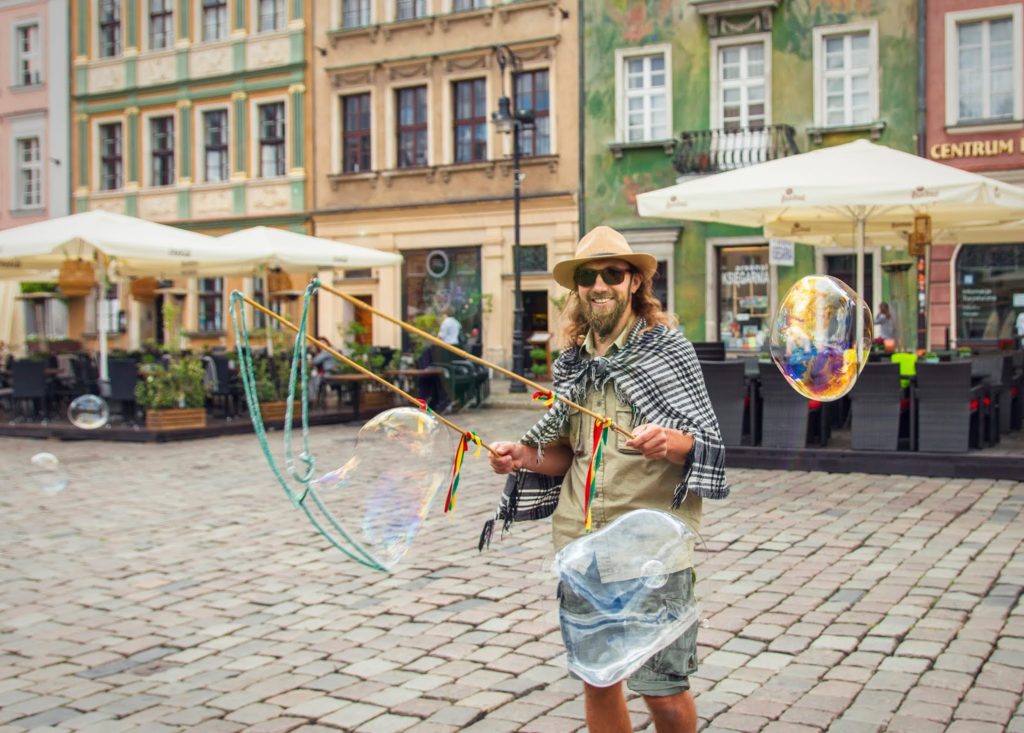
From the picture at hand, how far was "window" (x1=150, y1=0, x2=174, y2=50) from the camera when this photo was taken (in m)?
31.2

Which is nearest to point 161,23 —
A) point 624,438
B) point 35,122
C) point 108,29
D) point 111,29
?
point 111,29

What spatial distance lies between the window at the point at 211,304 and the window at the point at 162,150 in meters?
3.33

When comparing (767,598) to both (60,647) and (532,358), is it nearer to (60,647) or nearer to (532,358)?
(60,647)

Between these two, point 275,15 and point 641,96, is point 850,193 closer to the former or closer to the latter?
point 641,96

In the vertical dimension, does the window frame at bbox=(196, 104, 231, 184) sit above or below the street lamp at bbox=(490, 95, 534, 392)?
above

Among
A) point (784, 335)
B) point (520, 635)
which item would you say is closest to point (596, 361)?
point (520, 635)

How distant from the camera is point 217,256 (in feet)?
53.2

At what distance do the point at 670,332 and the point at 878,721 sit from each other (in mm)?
1675

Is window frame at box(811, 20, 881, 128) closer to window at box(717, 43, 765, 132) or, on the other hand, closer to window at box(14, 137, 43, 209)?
window at box(717, 43, 765, 132)

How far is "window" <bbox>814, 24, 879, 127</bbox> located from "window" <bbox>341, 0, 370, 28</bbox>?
443 inches

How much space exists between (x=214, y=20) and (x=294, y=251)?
15.6m

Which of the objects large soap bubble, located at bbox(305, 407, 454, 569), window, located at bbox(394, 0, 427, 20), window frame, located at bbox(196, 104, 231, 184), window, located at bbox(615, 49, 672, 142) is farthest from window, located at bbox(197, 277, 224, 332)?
large soap bubble, located at bbox(305, 407, 454, 569)

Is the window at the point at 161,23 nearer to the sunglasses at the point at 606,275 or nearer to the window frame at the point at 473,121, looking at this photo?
the window frame at the point at 473,121

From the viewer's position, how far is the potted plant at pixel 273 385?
15906mm
